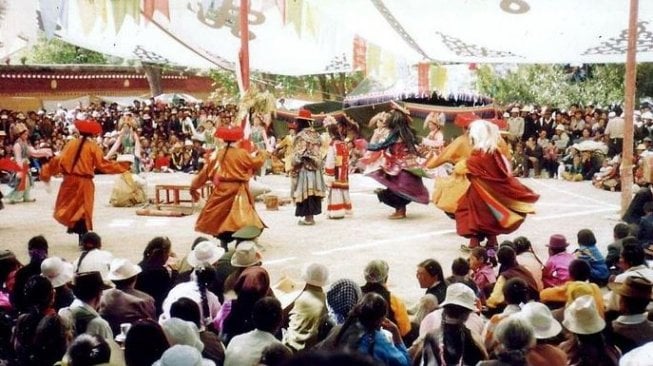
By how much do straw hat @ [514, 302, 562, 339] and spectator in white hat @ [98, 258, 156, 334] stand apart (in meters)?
2.28

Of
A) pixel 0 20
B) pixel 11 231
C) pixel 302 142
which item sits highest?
pixel 0 20

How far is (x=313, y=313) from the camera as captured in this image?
514 cm

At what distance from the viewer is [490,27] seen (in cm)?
1270

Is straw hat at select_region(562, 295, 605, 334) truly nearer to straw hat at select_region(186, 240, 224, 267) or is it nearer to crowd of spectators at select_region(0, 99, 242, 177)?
straw hat at select_region(186, 240, 224, 267)

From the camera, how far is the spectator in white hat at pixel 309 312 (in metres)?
5.05

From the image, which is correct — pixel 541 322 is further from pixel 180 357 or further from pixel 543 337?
pixel 180 357

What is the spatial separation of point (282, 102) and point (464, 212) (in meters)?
16.5

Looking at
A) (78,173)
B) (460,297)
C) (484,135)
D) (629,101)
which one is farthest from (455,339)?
(629,101)

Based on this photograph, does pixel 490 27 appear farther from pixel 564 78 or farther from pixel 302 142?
pixel 564 78

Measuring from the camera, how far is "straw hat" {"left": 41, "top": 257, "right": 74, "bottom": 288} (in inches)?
217

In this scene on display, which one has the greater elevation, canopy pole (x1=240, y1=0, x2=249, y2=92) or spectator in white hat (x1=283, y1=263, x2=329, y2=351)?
canopy pole (x1=240, y1=0, x2=249, y2=92)

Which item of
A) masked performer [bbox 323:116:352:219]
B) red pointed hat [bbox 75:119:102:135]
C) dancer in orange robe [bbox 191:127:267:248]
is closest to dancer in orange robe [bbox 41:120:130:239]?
red pointed hat [bbox 75:119:102:135]

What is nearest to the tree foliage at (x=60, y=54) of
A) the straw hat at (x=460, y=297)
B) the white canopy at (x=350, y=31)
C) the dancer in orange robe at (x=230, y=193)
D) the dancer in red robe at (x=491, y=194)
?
the white canopy at (x=350, y=31)

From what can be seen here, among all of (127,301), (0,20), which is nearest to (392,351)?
(127,301)
